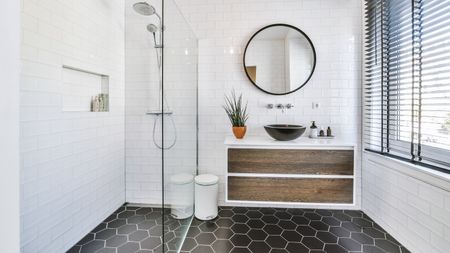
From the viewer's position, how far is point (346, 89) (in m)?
2.51

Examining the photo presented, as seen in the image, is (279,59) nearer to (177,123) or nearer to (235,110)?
(235,110)

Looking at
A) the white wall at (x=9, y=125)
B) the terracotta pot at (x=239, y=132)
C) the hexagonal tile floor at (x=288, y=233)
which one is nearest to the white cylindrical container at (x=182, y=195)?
the hexagonal tile floor at (x=288, y=233)

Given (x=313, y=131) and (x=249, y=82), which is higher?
(x=249, y=82)

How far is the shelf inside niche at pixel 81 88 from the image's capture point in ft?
5.99

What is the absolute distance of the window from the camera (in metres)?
1.54

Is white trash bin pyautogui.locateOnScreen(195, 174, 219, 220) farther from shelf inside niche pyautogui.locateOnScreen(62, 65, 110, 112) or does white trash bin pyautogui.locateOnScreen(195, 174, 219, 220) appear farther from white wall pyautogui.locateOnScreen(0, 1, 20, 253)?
white wall pyautogui.locateOnScreen(0, 1, 20, 253)

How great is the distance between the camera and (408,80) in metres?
1.86

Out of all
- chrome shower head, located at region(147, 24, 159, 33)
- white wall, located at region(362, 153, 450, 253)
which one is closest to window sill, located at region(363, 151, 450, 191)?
white wall, located at region(362, 153, 450, 253)

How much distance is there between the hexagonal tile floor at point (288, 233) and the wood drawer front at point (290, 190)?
31 centimetres

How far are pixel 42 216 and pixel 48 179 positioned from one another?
10.0 inches

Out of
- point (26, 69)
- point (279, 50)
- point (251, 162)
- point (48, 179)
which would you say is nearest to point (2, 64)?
point (26, 69)

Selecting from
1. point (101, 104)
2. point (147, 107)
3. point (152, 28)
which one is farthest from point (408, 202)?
point (101, 104)

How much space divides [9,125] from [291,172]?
1.97 m

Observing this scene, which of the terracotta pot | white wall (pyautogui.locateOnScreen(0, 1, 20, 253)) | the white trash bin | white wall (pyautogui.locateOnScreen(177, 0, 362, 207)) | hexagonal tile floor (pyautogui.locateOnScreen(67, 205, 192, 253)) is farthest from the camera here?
white wall (pyautogui.locateOnScreen(177, 0, 362, 207))
